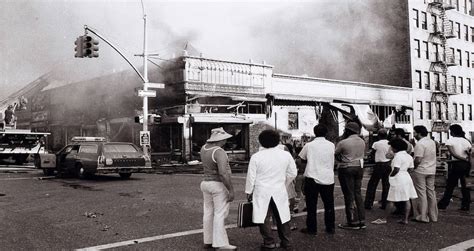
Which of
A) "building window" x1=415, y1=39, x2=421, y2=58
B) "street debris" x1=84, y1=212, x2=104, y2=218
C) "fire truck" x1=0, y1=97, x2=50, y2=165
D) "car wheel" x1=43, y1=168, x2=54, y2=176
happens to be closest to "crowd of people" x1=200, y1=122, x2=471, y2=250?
"street debris" x1=84, y1=212, x2=104, y2=218

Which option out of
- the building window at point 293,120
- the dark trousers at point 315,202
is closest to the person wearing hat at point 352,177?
the dark trousers at point 315,202

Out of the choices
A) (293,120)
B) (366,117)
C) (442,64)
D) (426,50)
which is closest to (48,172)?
(366,117)

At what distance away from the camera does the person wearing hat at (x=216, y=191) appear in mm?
4922

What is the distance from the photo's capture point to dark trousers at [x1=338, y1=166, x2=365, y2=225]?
20.5ft

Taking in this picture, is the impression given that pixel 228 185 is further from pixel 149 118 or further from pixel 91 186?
pixel 149 118

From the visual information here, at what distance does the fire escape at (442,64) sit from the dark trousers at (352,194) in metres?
35.1

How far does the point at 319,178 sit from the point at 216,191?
1581 millimetres

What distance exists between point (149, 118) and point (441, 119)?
29.2 metres

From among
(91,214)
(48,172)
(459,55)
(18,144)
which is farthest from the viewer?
(459,55)

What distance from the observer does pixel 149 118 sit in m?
19.2

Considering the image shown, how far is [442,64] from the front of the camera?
3884 cm

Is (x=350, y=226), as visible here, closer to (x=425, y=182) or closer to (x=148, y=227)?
(x=425, y=182)

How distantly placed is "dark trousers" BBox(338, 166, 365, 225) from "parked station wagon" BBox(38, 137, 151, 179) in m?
8.79

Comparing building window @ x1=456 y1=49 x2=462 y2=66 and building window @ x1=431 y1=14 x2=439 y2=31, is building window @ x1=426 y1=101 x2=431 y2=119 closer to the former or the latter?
building window @ x1=431 y1=14 x2=439 y2=31
